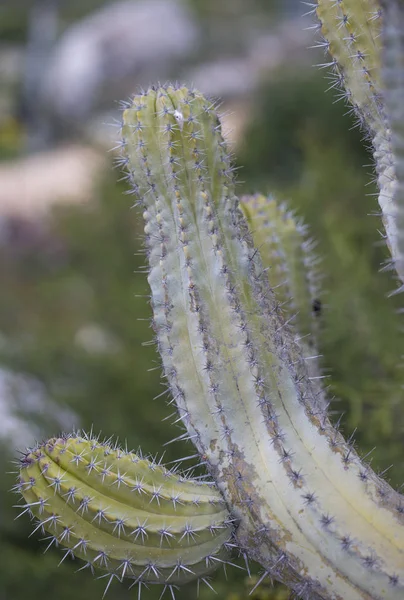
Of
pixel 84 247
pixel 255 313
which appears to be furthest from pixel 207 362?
pixel 84 247

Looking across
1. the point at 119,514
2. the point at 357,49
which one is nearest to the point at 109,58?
the point at 357,49

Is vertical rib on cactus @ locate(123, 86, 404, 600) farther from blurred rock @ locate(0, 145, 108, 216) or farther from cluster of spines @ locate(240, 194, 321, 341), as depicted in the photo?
blurred rock @ locate(0, 145, 108, 216)

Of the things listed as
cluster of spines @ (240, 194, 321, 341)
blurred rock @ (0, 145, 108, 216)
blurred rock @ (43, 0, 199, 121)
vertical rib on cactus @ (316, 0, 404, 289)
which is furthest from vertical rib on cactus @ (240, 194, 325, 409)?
blurred rock @ (43, 0, 199, 121)

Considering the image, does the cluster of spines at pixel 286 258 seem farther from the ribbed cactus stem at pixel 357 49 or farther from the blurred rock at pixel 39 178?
the blurred rock at pixel 39 178

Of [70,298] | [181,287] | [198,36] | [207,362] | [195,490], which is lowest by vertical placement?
[195,490]

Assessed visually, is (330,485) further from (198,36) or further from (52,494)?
(198,36)

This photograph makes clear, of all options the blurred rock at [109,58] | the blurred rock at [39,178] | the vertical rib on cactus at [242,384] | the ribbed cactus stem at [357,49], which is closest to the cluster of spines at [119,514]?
the vertical rib on cactus at [242,384]
